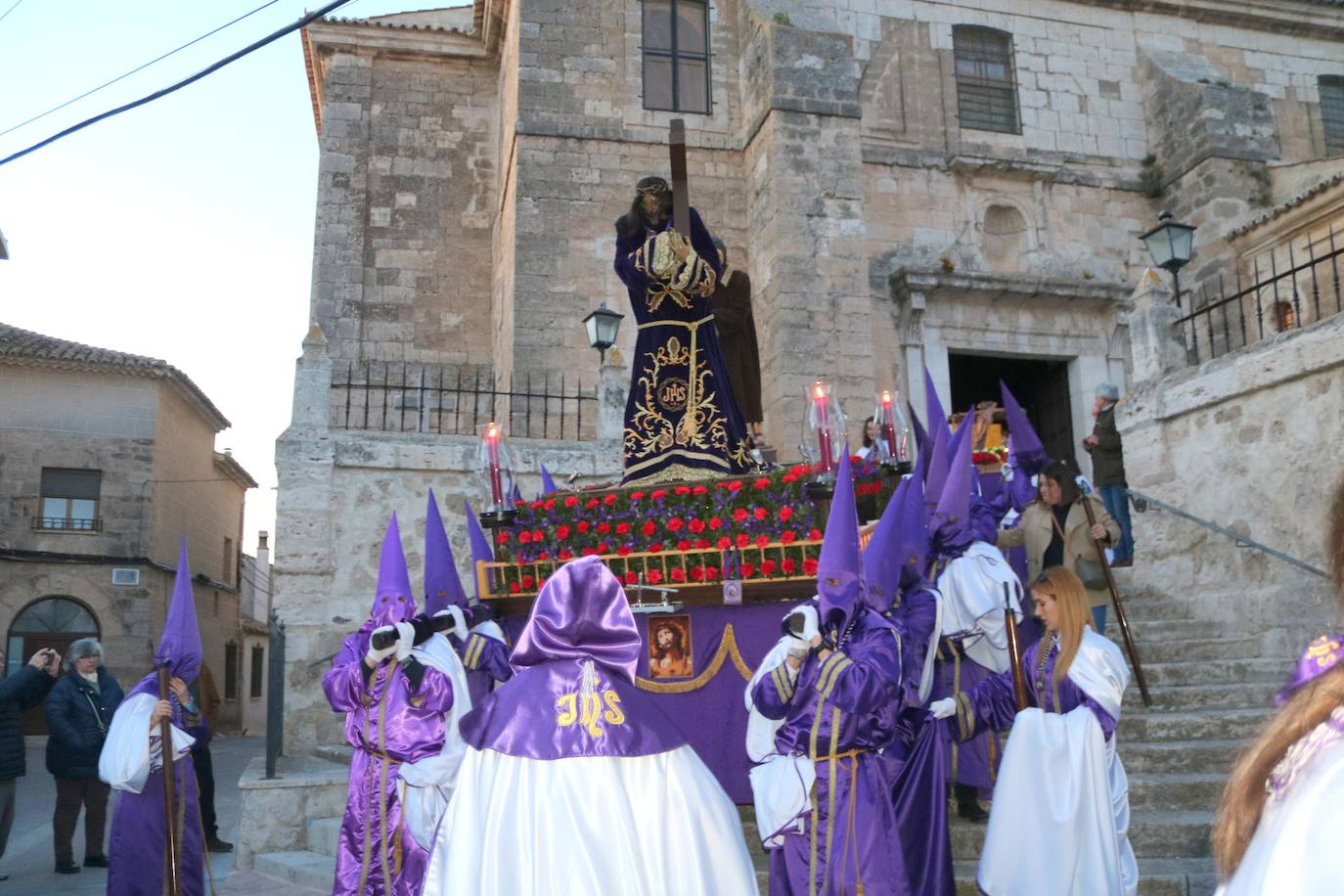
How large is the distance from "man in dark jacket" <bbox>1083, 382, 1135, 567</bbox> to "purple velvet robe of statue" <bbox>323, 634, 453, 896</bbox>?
6544 mm

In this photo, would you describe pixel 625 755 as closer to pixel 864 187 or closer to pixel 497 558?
pixel 497 558

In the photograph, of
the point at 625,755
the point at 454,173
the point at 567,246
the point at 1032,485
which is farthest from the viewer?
the point at 454,173

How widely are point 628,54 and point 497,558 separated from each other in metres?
10.7

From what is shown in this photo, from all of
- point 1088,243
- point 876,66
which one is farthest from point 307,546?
point 1088,243

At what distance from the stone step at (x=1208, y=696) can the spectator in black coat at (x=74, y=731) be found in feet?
24.4

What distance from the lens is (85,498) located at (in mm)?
24250

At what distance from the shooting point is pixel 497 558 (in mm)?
7707

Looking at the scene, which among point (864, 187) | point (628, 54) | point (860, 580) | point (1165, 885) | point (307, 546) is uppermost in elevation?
A: point (628, 54)

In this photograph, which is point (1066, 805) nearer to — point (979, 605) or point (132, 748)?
point (979, 605)

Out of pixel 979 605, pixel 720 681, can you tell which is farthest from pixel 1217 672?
pixel 720 681

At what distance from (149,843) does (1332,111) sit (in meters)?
20.0

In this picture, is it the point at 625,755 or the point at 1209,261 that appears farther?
the point at 1209,261

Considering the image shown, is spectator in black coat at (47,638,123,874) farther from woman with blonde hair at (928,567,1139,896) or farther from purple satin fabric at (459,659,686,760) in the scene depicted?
woman with blonde hair at (928,567,1139,896)

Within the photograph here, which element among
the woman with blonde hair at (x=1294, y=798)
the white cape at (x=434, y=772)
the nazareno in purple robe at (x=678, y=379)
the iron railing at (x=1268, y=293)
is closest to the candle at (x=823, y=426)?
the nazareno in purple robe at (x=678, y=379)
